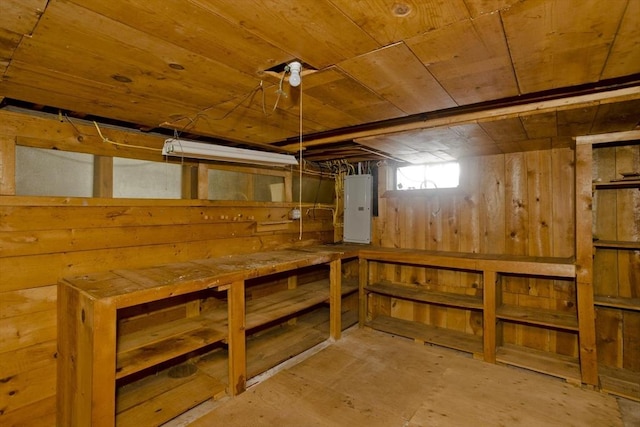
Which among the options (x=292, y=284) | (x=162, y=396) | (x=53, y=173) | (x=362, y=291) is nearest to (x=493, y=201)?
(x=362, y=291)

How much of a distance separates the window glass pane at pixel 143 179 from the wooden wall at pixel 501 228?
2403 mm

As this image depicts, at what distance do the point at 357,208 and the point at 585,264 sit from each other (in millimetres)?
2083

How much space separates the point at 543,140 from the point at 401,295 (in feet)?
5.69

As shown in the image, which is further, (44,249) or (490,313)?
(490,313)

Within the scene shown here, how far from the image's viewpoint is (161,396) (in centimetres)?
208

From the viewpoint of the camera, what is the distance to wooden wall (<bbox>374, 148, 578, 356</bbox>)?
8.71 ft

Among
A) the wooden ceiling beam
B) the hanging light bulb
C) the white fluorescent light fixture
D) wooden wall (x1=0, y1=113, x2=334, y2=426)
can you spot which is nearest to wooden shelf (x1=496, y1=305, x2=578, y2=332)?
the wooden ceiling beam

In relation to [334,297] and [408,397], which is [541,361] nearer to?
[408,397]

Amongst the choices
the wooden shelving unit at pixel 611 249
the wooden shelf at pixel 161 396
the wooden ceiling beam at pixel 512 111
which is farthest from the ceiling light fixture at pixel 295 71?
the wooden shelving unit at pixel 611 249

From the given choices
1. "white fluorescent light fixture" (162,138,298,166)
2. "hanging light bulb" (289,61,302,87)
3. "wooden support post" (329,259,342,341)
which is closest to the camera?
"hanging light bulb" (289,61,302,87)

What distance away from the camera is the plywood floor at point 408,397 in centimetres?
192

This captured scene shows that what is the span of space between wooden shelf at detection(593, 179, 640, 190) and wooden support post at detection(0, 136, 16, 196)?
11.8 ft

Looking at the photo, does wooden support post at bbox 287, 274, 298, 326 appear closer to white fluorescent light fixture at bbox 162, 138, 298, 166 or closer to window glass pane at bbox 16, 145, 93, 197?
white fluorescent light fixture at bbox 162, 138, 298, 166

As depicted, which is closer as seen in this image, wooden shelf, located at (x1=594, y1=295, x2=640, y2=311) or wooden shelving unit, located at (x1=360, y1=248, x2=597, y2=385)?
wooden shelf, located at (x1=594, y1=295, x2=640, y2=311)
